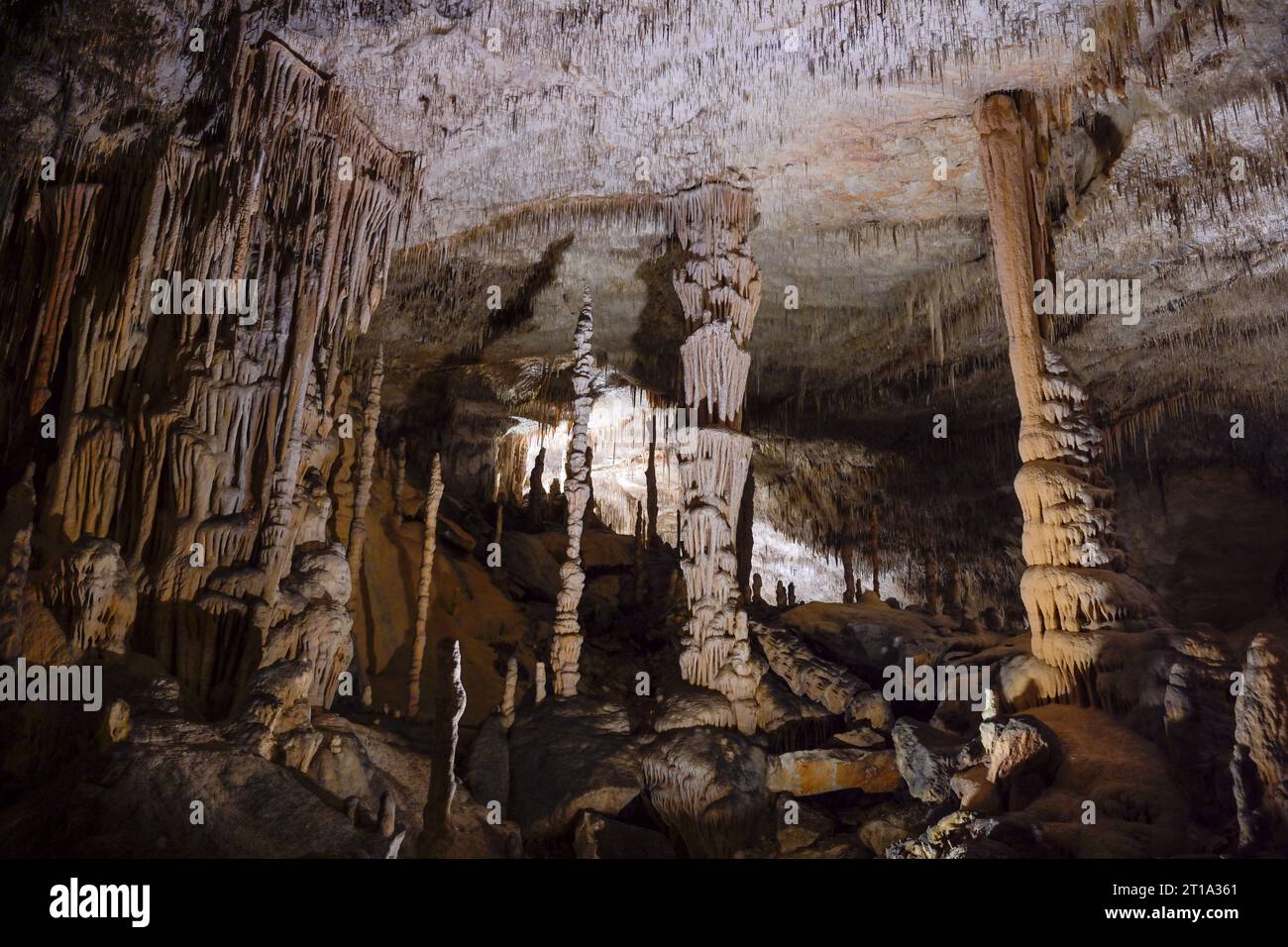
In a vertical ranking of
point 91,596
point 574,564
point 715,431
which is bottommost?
point 91,596

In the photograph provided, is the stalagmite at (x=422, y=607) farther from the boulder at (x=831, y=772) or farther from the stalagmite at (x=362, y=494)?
the boulder at (x=831, y=772)

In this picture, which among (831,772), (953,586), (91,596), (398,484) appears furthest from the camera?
(953,586)

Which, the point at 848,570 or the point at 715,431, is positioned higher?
the point at 715,431

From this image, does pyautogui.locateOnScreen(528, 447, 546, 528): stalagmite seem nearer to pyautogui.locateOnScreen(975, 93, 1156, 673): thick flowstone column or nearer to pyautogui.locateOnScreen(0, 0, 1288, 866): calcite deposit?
pyautogui.locateOnScreen(0, 0, 1288, 866): calcite deposit

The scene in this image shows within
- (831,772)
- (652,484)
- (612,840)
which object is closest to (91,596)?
(612,840)

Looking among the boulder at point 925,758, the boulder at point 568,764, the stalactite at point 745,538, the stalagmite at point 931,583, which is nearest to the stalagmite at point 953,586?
the stalagmite at point 931,583

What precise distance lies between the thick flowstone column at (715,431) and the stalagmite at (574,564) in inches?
45.7

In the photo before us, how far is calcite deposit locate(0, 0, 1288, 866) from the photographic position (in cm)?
661

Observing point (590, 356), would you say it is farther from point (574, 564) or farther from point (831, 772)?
point (831, 772)

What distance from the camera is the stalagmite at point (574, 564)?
10234mm

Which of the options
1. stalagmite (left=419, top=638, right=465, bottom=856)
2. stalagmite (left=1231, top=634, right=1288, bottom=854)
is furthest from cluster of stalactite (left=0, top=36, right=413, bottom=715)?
stalagmite (left=1231, top=634, right=1288, bottom=854)

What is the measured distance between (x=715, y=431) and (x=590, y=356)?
1872 mm

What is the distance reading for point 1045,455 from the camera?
359 inches

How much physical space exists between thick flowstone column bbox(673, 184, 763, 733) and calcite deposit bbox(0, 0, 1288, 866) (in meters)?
0.05
